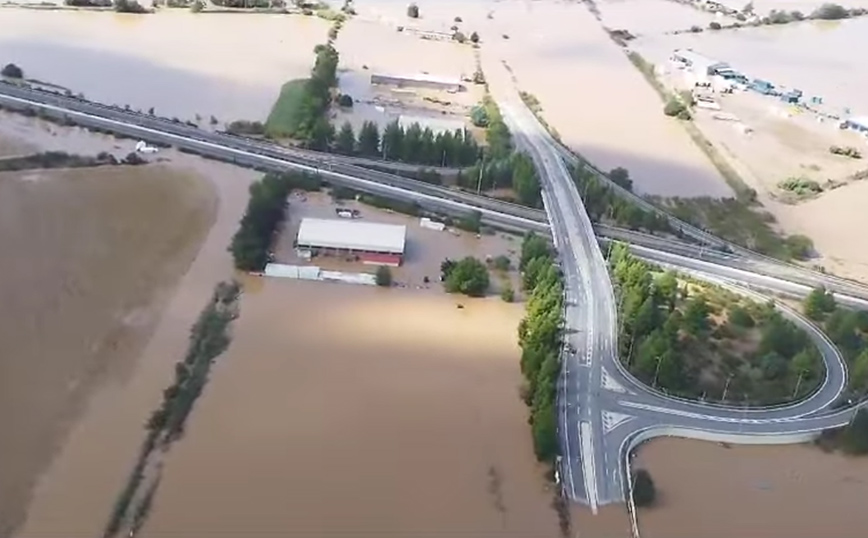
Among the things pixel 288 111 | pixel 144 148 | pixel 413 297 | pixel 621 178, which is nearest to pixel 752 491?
pixel 413 297

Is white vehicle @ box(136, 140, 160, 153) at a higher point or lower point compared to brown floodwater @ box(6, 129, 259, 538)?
higher

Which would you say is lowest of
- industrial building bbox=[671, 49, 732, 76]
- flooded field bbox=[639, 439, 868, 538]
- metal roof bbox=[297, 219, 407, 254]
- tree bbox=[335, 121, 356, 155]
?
flooded field bbox=[639, 439, 868, 538]

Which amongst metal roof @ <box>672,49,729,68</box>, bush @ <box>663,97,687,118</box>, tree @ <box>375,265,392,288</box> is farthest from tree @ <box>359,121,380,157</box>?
metal roof @ <box>672,49,729,68</box>

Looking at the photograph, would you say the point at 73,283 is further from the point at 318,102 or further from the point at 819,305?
the point at 819,305

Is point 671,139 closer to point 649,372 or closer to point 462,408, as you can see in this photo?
point 649,372

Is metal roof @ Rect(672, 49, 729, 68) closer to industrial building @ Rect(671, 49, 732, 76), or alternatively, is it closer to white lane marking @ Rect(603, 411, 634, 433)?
industrial building @ Rect(671, 49, 732, 76)

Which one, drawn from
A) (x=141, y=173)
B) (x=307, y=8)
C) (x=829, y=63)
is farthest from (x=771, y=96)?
(x=141, y=173)

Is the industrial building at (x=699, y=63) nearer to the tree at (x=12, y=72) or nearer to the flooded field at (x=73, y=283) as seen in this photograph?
the flooded field at (x=73, y=283)
